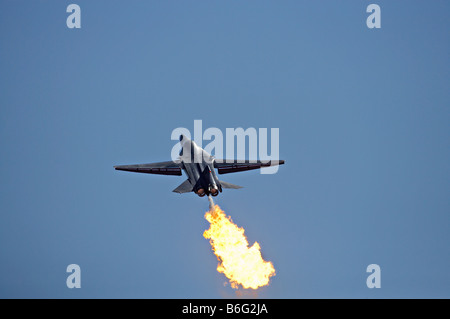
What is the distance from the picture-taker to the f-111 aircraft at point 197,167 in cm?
8469

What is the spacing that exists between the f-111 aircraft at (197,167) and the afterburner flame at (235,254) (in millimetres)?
7733

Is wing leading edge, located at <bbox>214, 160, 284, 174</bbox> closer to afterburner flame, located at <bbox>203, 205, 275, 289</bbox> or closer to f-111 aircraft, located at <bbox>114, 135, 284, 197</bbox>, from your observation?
f-111 aircraft, located at <bbox>114, 135, 284, 197</bbox>

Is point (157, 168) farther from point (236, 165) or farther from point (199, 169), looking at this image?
point (236, 165)

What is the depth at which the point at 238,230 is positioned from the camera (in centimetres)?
9544

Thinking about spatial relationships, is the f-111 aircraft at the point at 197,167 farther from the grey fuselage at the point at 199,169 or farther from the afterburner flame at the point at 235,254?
the afterburner flame at the point at 235,254

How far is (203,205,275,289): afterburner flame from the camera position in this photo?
92812 mm

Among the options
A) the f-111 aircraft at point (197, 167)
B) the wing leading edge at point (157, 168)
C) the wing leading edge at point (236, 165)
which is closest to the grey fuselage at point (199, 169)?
the f-111 aircraft at point (197, 167)

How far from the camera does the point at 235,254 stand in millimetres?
93812
